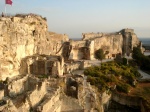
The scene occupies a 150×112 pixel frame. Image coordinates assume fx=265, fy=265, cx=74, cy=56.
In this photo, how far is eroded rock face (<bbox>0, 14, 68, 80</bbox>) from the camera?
2488cm

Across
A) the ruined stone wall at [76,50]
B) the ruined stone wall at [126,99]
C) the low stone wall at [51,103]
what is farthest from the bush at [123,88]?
the low stone wall at [51,103]

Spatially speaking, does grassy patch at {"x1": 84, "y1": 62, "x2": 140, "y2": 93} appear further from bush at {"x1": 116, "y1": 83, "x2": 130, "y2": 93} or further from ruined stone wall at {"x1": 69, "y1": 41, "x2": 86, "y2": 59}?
ruined stone wall at {"x1": 69, "y1": 41, "x2": 86, "y2": 59}

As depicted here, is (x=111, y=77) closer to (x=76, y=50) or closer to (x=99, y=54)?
(x=76, y=50)

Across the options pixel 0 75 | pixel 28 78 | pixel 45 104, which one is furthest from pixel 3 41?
pixel 45 104

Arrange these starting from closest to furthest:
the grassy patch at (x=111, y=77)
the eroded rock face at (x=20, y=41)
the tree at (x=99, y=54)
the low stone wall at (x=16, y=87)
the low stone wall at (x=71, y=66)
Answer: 1. the low stone wall at (x=16, y=87)
2. the eroded rock face at (x=20, y=41)
3. the grassy patch at (x=111, y=77)
4. the low stone wall at (x=71, y=66)
5. the tree at (x=99, y=54)

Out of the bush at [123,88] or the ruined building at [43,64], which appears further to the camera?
the bush at [123,88]

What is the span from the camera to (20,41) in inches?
1078

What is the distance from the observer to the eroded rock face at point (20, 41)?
979 inches

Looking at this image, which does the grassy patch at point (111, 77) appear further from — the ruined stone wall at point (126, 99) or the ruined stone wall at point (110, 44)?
the ruined stone wall at point (110, 44)

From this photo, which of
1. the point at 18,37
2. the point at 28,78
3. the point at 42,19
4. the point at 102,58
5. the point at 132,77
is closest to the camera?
the point at 28,78

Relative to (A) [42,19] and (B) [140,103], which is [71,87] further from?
(A) [42,19]

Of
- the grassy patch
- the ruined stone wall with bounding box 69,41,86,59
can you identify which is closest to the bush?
the grassy patch

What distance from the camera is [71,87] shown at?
18.5 metres

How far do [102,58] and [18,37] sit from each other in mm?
17884
